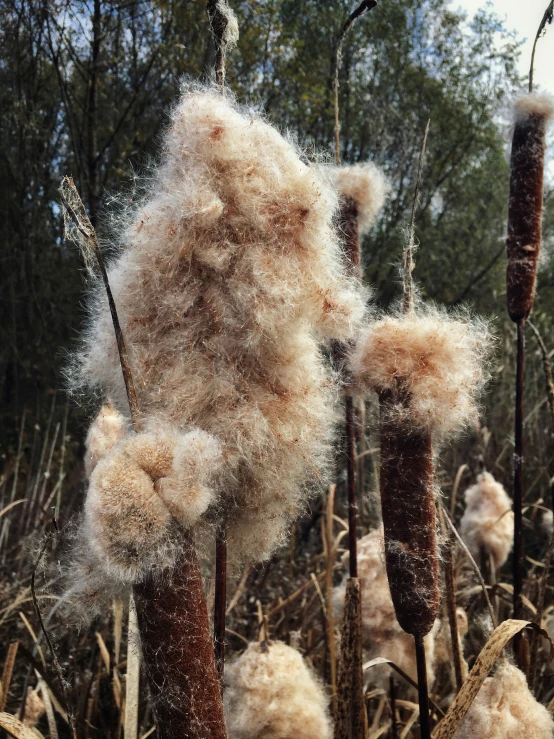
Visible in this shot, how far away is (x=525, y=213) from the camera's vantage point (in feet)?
4.21

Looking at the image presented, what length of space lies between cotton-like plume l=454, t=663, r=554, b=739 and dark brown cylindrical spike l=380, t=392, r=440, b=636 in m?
0.22

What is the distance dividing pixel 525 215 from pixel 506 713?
0.93 meters

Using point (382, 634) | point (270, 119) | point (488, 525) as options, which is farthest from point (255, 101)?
point (382, 634)

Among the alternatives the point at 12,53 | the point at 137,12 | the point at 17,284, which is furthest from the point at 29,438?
the point at 137,12

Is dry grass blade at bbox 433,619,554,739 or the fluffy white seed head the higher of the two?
the fluffy white seed head

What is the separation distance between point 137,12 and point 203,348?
18.1 feet

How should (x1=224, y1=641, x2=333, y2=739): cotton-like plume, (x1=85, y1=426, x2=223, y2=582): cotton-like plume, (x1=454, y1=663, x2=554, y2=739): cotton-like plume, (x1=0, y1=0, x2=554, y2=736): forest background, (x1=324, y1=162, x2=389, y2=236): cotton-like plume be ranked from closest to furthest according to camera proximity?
(x1=85, y1=426, x2=223, y2=582): cotton-like plume
(x1=454, y1=663, x2=554, y2=739): cotton-like plume
(x1=224, y1=641, x2=333, y2=739): cotton-like plume
(x1=324, y1=162, x2=389, y2=236): cotton-like plume
(x1=0, y1=0, x2=554, y2=736): forest background

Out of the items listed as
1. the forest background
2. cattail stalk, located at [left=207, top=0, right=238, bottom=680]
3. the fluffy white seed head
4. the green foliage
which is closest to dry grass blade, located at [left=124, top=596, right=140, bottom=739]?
cattail stalk, located at [left=207, top=0, right=238, bottom=680]

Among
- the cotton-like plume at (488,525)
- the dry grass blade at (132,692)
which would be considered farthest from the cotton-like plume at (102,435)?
the cotton-like plume at (488,525)

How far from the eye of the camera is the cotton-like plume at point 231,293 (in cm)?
88

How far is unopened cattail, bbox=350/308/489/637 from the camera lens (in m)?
0.94

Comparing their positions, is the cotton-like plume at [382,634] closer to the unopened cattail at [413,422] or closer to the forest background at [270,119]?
the unopened cattail at [413,422]

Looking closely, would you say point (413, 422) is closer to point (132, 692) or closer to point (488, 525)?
point (132, 692)

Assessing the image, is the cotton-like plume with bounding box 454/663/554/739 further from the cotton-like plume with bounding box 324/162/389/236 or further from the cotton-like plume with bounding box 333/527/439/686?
the cotton-like plume with bounding box 324/162/389/236
